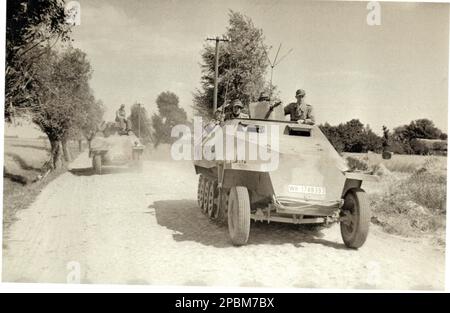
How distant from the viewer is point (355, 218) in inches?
274

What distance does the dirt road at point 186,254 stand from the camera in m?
6.51

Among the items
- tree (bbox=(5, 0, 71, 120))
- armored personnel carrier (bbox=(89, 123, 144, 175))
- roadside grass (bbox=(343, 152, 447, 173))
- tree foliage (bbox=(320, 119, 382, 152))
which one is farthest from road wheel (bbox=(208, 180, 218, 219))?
armored personnel carrier (bbox=(89, 123, 144, 175))

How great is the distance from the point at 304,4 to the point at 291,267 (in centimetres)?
429

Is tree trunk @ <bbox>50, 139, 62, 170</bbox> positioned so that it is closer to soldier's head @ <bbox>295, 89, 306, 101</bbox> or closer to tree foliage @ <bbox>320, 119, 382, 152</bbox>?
soldier's head @ <bbox>295, 89, 306, 101</bbox>

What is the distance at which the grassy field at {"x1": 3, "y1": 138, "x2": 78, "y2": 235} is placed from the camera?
25.2ft

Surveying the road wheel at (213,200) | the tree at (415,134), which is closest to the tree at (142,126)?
the road wheel at (213,200)

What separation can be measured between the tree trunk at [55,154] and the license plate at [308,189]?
26.0 ft

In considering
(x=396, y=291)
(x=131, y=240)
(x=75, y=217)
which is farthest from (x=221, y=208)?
(x=396, y=291)

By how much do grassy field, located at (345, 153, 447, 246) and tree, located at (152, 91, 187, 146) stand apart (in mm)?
4733

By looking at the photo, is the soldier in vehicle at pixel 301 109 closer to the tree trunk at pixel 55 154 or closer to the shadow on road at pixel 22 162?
the shadow on road at pixel 22 162

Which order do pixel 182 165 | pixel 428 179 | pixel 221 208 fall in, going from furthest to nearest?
pixel 182 165
pixel 428 179
pixel 221 208

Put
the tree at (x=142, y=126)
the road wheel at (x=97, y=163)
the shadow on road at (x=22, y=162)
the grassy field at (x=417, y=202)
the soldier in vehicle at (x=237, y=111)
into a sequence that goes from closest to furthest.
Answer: the grassy field at (x=417, y=202)
the soldier in vehicle at (x=237, y=111)
the shadow on road at (x=22, y=162)
the tree at (x=142, y=126)
the road wheel at (x=97, y=163)
